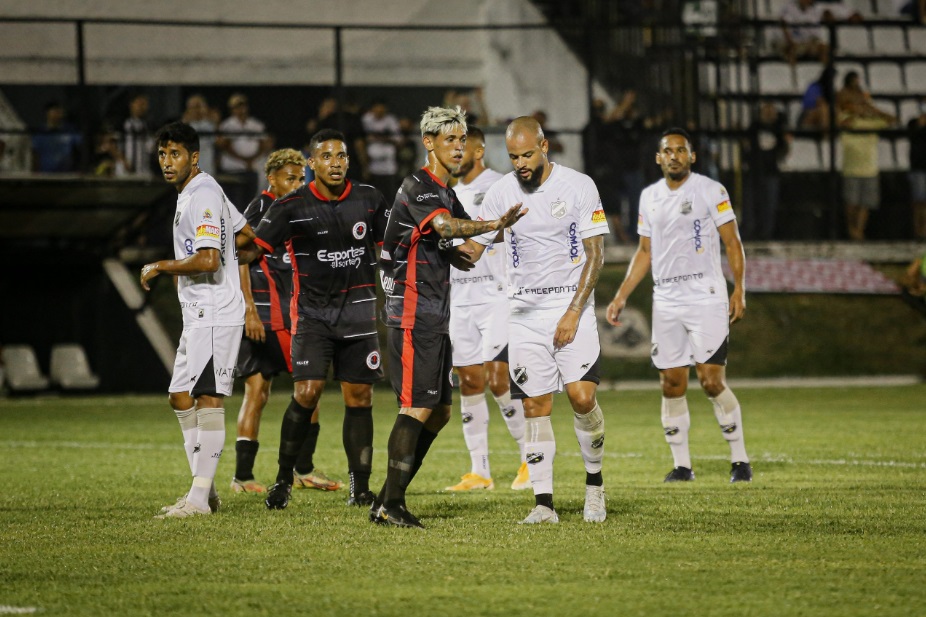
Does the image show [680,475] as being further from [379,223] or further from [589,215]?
[379,223]

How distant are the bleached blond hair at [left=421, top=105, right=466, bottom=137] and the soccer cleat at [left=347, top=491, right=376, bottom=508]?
2360 mm

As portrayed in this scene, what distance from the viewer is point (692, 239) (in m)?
10.5

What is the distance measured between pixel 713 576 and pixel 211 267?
3595 mm

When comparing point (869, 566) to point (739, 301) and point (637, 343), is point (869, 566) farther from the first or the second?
point (637, 343)

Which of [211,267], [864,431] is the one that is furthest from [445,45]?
[211,267]

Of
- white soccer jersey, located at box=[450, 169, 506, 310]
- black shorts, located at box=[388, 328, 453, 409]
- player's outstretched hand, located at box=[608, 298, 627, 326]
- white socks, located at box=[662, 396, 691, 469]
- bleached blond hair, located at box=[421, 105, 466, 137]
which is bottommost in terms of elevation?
white socks, located at box=[662, 396, 691, 469]

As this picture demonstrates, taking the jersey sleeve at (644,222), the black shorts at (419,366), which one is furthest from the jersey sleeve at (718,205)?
the black shorts at (419,366)

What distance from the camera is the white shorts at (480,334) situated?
10297 millimetres

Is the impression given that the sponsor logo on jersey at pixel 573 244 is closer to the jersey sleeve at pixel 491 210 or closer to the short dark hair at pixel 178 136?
the jersey sleeve at pixel 491 210

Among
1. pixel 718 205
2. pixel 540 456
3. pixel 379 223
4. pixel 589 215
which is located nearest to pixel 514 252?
pixel 589 215

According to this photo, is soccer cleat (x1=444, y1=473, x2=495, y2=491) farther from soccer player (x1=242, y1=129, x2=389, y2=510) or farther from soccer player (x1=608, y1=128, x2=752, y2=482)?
soccer player (x1=608, y1=128, x2=752, y2=482)

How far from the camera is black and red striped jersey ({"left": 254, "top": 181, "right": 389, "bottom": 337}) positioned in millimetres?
8578

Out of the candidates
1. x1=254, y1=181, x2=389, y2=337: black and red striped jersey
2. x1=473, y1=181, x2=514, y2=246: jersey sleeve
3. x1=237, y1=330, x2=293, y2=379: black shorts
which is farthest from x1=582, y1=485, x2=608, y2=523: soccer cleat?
x1=237, y1=330, x2=293, y2=379: black shorts

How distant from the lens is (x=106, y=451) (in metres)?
12.3
